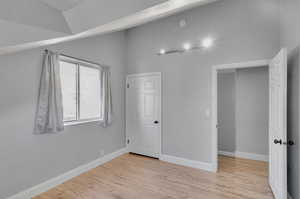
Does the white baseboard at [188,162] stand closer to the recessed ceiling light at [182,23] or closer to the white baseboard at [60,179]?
the white baseboard at [60,179]

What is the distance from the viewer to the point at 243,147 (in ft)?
12.6

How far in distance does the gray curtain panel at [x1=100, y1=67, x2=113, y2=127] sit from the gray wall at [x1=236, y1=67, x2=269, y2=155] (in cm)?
311

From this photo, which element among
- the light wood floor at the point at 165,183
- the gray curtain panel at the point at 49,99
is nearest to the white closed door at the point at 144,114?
the light wood floor at the point at 165,183

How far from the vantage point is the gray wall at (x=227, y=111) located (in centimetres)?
395

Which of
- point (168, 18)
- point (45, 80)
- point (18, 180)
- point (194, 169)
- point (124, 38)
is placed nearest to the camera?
point (18, 180)

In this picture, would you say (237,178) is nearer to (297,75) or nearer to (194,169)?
(194,169)

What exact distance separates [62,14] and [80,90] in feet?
7.00

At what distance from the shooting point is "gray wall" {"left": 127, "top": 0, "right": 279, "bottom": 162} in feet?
9.16

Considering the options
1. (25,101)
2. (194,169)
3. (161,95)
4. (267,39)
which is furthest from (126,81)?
(267,39)

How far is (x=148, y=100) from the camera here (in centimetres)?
396

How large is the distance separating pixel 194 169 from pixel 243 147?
1.51m

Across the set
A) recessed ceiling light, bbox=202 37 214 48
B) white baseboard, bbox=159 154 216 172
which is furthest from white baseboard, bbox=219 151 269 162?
recessed ceiling light, bbox=202 37 214 48

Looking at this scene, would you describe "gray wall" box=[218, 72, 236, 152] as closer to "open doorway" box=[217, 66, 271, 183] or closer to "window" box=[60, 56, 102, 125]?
"open doorway" box=[217, 66, 271, 183]

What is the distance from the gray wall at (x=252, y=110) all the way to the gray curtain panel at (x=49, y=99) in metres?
3.90
